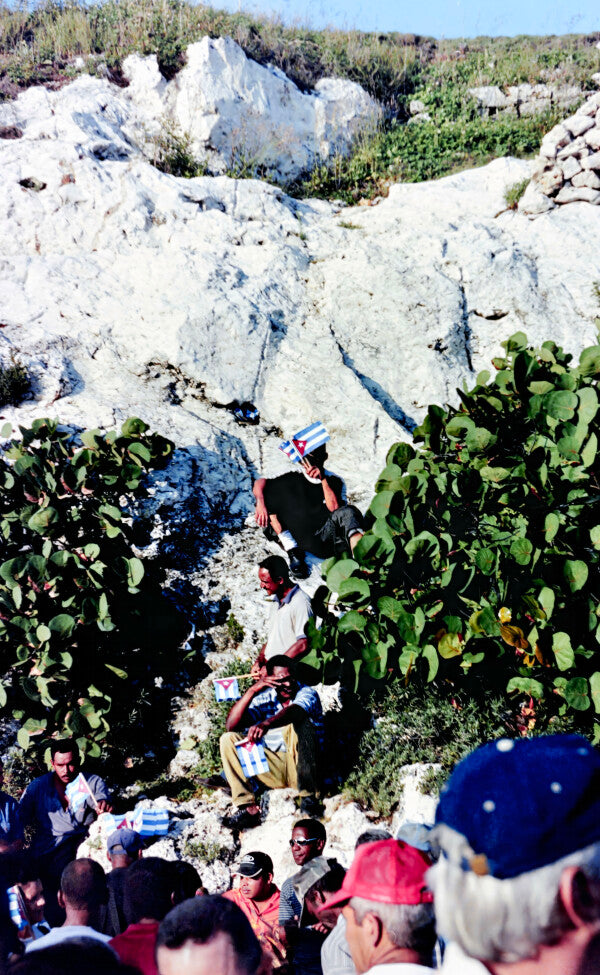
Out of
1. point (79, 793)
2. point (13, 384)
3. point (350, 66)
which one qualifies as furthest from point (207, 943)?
point (350, 66)

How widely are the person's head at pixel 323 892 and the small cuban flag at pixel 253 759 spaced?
102cm

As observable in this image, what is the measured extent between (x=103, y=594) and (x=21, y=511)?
854 millimetres

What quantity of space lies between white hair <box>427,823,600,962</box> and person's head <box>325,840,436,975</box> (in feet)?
1.81

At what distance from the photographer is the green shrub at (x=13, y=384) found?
6664mm

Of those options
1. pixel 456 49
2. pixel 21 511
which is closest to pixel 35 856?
pixel 21 511

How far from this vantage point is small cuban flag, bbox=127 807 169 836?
428 centimetres

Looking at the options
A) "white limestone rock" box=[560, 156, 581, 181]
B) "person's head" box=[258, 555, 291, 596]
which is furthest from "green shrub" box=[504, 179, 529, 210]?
"person's head" box=[258, 555, 291, 596]

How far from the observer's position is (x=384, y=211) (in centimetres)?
1005

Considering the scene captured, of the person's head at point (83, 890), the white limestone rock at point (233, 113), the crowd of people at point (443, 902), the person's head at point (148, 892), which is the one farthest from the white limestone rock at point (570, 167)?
the person's head at point (83, 890)

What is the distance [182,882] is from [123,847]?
1.36 meters

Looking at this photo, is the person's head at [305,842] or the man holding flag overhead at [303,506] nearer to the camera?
the person's head at [305,842]

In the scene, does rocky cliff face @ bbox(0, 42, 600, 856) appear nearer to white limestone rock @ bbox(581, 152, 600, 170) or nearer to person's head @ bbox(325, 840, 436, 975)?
white limestone rock @ bbox(581, 152, 600, 170)

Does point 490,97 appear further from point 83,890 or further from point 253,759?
point 83,890

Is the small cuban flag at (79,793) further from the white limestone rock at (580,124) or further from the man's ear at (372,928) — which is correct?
the white limestone rock at (580,124)
